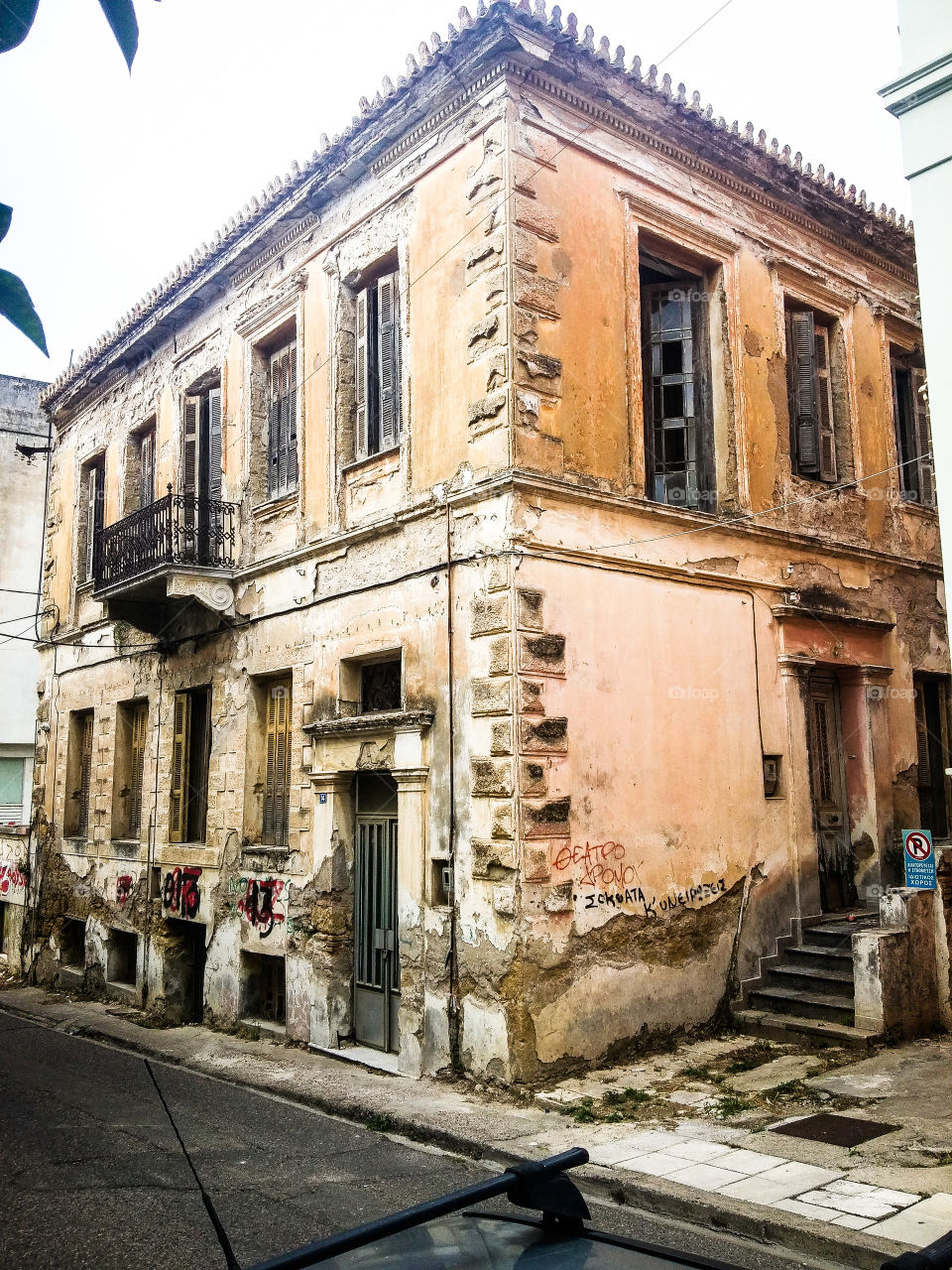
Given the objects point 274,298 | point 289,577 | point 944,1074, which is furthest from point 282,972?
point 274,298

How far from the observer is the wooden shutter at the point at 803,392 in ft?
38.7

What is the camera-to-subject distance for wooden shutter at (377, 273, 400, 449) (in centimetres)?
1045

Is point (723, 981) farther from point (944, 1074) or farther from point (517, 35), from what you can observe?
point (517, 35)

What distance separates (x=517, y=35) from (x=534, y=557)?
428 cm

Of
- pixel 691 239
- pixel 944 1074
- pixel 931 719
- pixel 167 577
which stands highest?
pixel 691 239

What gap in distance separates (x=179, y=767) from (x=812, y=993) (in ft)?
25.1

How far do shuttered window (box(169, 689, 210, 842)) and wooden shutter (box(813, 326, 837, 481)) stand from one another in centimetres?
765

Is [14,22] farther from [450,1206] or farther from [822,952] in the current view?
[822,952]

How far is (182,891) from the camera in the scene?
41.5 feet

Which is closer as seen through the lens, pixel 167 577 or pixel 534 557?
pixel 534 557

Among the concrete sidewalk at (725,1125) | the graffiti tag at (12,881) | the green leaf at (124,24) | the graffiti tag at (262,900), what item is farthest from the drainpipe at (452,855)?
the graffiti tag at (12,881)

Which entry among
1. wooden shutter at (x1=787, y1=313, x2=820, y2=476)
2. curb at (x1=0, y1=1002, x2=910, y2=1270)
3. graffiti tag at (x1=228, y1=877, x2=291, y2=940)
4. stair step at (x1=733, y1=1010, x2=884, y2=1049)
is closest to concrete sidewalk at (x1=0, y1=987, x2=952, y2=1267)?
curb at (x1=0, y1=1002, x2=910, y2=1270)

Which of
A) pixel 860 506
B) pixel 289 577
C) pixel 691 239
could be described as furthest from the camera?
pixel 860 506

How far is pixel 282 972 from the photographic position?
11.5 m
